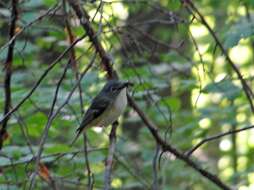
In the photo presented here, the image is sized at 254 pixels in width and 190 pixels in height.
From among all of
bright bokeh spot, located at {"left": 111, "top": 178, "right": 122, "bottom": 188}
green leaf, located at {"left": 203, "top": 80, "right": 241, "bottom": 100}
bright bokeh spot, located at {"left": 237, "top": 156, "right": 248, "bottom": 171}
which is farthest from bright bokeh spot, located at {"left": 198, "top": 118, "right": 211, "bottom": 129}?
bright bokeh spot, located at {"left": 111, "top": 178, "right": 122, "bottom": 188}

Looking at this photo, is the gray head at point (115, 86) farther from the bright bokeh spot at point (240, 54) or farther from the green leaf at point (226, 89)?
the bright bokeh spot at point (240, 54)

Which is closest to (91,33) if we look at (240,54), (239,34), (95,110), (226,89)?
(95,110)

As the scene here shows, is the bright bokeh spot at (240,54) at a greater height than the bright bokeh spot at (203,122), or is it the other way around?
the bright bokeh spot at (240,54)

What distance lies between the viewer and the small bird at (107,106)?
373 centimetres

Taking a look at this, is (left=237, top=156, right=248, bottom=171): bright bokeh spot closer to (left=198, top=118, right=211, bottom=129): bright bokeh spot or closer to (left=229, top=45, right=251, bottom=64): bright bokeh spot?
(left=198, top=118, right=211, bottom=129): bright bokeh spot

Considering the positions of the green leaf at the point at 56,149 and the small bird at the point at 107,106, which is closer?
the small bird at the point at 107,106

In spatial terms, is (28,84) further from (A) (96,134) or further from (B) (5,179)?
(B) (5,179)

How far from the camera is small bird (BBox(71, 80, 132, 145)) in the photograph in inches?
147

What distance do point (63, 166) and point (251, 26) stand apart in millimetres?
1683

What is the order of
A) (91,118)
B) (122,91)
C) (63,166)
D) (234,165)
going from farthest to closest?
(234,165) < (63,166) < (91,118) < (122,91)

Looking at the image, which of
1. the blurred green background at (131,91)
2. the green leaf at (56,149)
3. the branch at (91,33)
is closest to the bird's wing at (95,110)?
the blurred green background at (131,91)

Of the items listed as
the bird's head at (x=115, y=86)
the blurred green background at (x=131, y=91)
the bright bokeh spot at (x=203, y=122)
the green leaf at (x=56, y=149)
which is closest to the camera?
the bird's head at (x=115, y=86)

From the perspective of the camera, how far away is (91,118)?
412 centimetres

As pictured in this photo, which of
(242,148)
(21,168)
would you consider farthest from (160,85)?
(242,148)
